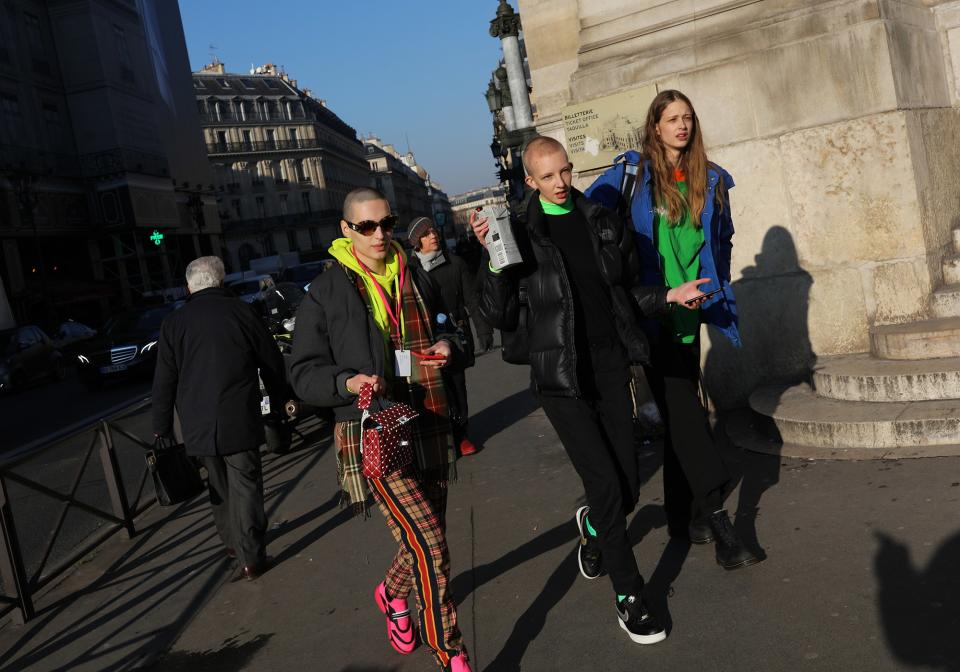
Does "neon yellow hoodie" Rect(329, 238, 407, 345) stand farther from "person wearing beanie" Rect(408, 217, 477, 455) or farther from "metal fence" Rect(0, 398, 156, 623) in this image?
"person wearing beanie" Rect(408, 217, 477, 455)

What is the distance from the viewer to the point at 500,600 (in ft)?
14.0

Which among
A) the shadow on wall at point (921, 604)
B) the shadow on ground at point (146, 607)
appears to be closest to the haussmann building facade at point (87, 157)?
the shadow on ground at point (146, 607)

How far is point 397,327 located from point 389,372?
0.17 metres

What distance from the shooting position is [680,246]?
430cm

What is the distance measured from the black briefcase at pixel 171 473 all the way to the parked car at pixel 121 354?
15.9 m

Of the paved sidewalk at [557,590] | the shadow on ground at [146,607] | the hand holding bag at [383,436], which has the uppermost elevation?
the hand holding bag at [383,436]

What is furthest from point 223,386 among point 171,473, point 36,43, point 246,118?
point 246,118

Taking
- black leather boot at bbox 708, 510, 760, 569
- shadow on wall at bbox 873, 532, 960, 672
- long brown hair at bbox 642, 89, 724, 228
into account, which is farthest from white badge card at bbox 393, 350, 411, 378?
shadow on wall at bbox 873, 532, 960, 672

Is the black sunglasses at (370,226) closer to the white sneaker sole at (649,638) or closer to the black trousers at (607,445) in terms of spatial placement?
the black trousers at (607,445)

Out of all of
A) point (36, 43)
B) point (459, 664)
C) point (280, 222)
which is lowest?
point (459, 664)

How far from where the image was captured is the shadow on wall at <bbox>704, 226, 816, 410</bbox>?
6172 millimetres

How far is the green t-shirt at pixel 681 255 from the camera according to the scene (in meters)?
4.21

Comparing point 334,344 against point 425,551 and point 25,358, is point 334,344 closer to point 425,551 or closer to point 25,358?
point 425,551

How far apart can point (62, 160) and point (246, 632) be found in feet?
148
